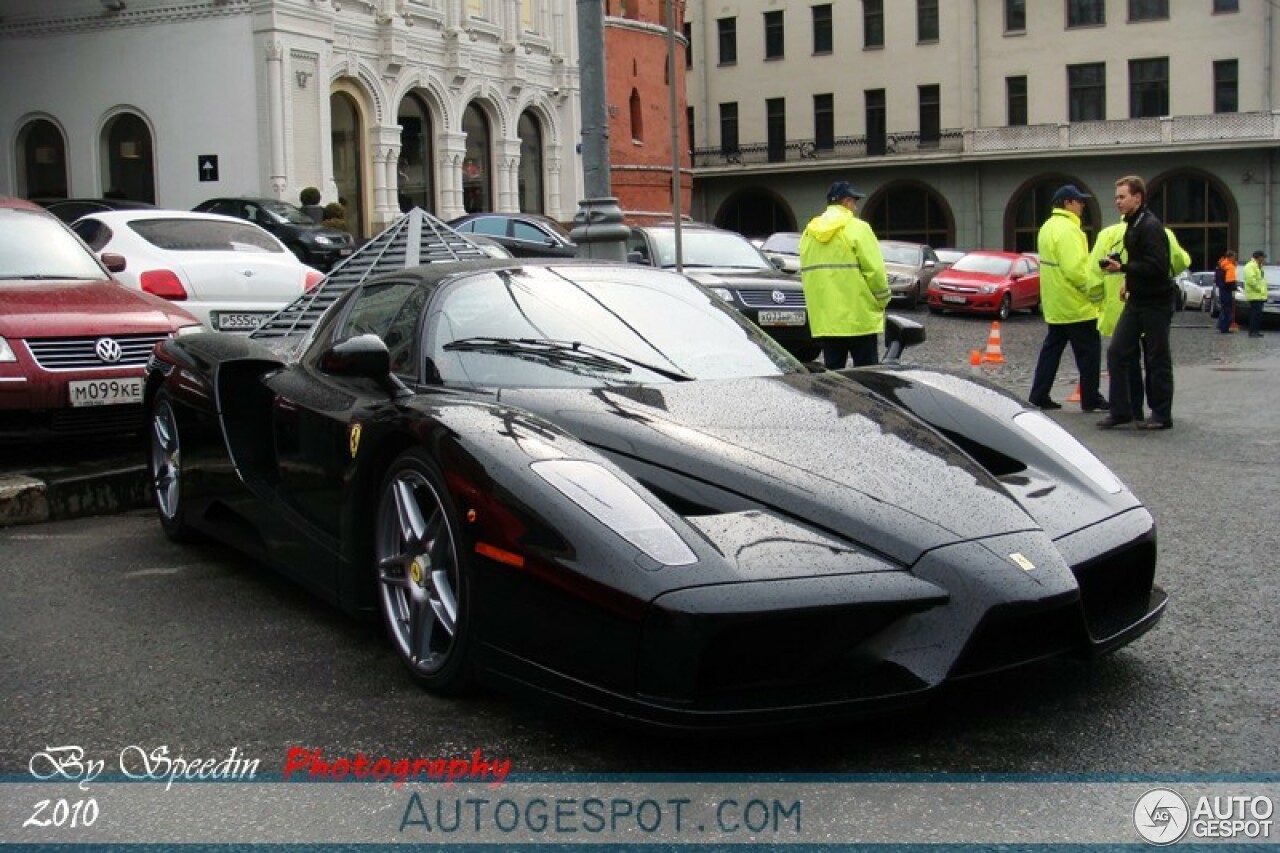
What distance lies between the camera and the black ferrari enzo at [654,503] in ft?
11.9

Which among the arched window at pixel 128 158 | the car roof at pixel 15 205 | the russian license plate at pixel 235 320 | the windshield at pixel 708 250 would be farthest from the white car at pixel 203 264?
the arched window at pixel 128 158

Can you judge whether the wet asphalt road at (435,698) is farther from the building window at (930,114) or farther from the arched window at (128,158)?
the building window at (930,114)

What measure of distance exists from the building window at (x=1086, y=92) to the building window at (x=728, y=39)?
14309mm

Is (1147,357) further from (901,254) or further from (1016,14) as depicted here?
(1016,14)

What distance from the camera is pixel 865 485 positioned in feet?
13.5

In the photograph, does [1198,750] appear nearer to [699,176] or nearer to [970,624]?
[970,624]

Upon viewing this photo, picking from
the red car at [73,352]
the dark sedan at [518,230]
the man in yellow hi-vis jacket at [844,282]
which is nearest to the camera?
the red car at [73,352]

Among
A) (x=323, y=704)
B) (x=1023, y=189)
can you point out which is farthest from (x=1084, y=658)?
(x=1023, y=189)

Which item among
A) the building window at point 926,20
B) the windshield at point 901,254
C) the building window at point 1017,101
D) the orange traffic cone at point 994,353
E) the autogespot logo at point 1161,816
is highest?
the building window at point 926,20

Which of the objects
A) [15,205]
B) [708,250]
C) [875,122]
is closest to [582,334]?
[15,205]

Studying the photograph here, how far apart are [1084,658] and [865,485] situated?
73 centimetres

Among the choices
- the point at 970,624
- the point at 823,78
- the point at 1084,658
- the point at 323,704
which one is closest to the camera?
the point at 970,624

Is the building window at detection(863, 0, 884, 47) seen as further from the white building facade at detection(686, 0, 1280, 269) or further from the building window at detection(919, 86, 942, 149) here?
the building window at detection(919, 86, 942, 149)

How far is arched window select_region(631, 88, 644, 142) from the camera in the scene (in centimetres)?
4959
